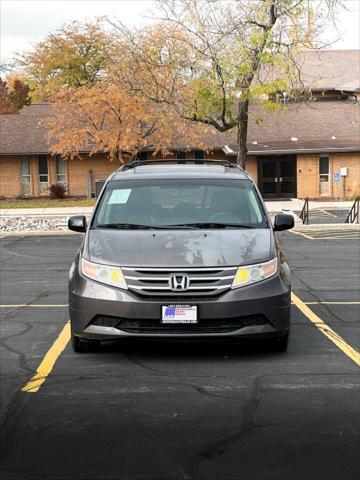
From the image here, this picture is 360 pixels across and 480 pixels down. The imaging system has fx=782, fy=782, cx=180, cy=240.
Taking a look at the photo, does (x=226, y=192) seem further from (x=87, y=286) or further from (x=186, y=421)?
(x=186, y=421)

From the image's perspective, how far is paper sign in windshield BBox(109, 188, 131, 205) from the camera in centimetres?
830

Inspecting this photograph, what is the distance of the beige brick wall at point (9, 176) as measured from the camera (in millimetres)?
43562

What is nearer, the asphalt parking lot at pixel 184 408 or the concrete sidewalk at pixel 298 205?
the asphalt parking lot at pixel 184 408

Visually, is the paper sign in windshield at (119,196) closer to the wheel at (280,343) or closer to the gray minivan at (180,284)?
the gray minivan at (180,284)

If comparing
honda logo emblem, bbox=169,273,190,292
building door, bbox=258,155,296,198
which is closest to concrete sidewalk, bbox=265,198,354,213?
building door, bbox=258,155,296,198

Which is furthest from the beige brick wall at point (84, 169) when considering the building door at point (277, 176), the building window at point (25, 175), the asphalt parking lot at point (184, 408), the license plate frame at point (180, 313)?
the license plate frame at point (180, 313)

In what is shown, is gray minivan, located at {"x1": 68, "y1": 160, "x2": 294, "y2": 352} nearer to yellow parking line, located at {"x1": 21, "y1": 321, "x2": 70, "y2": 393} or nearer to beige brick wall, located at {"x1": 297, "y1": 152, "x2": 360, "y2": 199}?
yellow parking line, located at {"x1": 21, "y1": 321, "x2": 70, "y2": 393}

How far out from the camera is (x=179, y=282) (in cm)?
688

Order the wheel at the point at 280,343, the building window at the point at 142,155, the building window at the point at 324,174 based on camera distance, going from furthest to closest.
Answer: the building window at the point at 142,155
the building window at the point at 324,174
the wheel at the point at 280,343

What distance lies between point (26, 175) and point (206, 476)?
40853 mm

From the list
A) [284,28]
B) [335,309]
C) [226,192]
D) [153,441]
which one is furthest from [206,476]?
[284,28]

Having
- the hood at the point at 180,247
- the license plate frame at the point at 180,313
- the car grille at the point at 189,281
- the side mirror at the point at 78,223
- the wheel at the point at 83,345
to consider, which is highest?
the side mirror at the point at 78,223

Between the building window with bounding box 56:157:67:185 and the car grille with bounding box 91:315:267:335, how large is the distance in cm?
3743

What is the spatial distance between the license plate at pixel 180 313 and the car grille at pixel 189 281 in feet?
0.35
